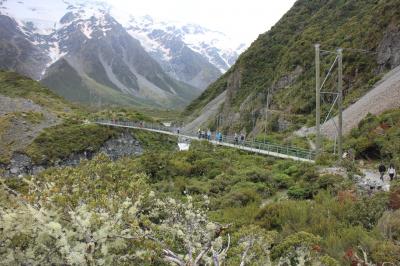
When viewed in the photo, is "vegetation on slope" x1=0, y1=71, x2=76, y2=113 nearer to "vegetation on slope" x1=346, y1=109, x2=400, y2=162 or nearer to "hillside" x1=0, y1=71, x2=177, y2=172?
"hillside" x1=0, y1=71, x2=177, y2=172

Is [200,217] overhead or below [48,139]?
below

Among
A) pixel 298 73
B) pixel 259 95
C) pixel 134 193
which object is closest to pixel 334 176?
pixel 134 193

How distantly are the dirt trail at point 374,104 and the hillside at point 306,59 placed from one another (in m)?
2.08

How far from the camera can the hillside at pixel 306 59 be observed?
40.8 meters

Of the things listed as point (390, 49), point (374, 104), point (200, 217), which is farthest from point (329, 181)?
point (390, 49)

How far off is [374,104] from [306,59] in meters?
22.4

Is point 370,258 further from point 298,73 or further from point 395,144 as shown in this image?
point 298,73

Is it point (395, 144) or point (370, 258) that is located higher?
point (395, 144)

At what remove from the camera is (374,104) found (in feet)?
106

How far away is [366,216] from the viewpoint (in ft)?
42.5

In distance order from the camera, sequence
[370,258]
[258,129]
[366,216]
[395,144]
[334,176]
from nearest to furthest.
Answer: [370,258]
[366,216]
[334,176]
[395,144]
[258,129]

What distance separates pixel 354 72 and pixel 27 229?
41.3 metres

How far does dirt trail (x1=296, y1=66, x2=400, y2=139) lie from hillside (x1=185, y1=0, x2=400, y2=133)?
208cm

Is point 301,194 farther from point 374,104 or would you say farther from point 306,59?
point 306,59
